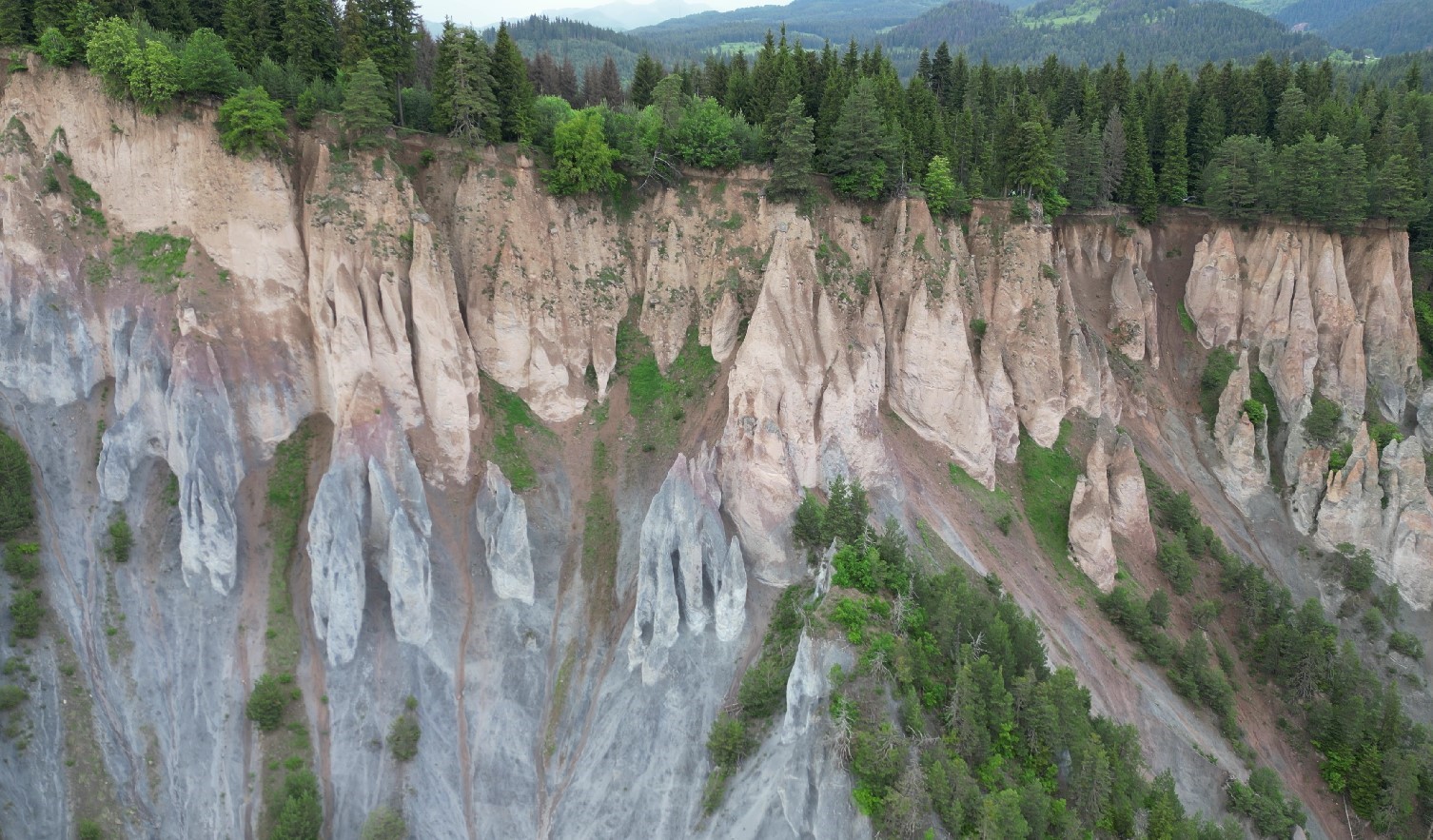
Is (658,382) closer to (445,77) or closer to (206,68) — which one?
(445,77)

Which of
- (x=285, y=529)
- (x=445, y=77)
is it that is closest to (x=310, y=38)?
(x=445, y=77)

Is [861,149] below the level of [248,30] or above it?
below

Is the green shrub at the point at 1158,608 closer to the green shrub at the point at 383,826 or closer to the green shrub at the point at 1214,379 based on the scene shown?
the green shrub at the point at 1214,379

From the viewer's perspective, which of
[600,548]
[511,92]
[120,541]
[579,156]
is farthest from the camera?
[511,92]

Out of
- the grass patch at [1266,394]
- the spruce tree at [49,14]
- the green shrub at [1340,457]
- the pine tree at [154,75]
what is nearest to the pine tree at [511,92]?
the pine tree at [154,75]

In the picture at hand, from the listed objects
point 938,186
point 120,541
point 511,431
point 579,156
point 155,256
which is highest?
point 579,156

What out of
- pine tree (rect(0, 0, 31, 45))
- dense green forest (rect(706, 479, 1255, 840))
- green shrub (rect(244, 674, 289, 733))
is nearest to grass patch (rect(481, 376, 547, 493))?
green shrub (rect(244, 674, 289, 733))

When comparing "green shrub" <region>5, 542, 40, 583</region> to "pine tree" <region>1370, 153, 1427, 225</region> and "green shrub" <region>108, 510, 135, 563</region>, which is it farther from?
"pine tree" <region>1370, 153, 1427, 225</region>
